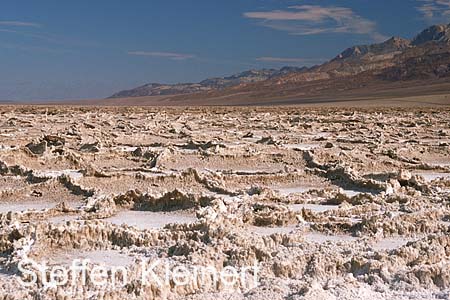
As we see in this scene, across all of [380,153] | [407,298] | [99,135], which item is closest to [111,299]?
[407,298]

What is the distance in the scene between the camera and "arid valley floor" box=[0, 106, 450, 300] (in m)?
2.95

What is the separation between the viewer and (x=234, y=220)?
406cm

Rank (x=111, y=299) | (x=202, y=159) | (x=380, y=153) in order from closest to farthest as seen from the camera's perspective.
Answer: (x=111, y=299)
(x=202, y=159)
(x=380, y=153)

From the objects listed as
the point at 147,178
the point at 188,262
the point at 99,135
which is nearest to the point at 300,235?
the point at 188,262

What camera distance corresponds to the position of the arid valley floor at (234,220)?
2.95 meters

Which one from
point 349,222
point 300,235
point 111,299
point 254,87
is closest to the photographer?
point 111,299

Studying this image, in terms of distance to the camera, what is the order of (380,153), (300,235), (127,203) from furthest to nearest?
1. (380,153)
2. (127,203)
3. (300,235)

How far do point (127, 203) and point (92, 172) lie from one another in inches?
56.4

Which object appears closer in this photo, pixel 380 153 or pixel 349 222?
pixel 349 222

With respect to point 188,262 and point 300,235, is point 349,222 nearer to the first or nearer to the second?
point 300,235

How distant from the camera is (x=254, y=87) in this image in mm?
151625

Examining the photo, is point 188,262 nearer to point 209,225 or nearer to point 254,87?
point 209,225

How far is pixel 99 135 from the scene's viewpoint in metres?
10.7

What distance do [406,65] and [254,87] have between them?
1597 inches
